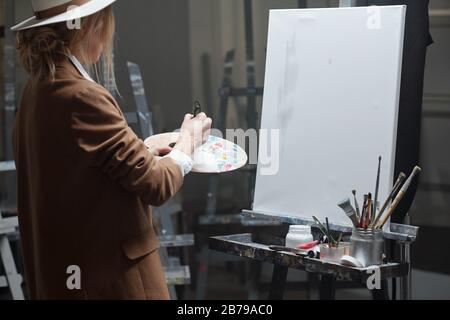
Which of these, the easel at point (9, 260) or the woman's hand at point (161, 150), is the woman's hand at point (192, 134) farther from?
the easel at point (9, 260)

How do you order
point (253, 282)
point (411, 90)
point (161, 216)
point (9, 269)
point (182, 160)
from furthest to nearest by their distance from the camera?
point (253, 282) → point (161, 216) → point (9, 269) → point (411, 90) → point (182, 160)

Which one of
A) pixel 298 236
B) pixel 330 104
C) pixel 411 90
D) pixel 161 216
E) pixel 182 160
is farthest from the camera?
pixel 161 216

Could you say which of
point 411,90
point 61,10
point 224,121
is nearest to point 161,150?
point 61,10

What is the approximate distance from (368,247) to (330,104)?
0.47 m

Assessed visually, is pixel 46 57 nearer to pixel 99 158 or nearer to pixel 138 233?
pixel 99 158

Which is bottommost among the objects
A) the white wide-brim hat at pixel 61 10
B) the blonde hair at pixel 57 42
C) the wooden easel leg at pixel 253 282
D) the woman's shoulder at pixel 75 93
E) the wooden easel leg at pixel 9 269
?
the wooden easel leg at pixel 253 282

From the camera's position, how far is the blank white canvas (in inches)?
78.1

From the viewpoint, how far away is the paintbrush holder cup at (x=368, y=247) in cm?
179

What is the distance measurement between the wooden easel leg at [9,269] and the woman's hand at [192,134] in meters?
1.47

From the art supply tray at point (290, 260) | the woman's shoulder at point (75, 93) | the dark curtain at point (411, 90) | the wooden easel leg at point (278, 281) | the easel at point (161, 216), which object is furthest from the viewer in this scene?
the easel at point (161, 216)

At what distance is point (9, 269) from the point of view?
9.73ft

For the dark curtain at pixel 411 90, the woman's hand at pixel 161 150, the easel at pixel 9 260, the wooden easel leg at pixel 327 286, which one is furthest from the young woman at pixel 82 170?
the easel at pixel 9 260

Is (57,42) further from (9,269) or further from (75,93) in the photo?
(9,269)

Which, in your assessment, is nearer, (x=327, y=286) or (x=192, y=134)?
(x=192, y=134)
